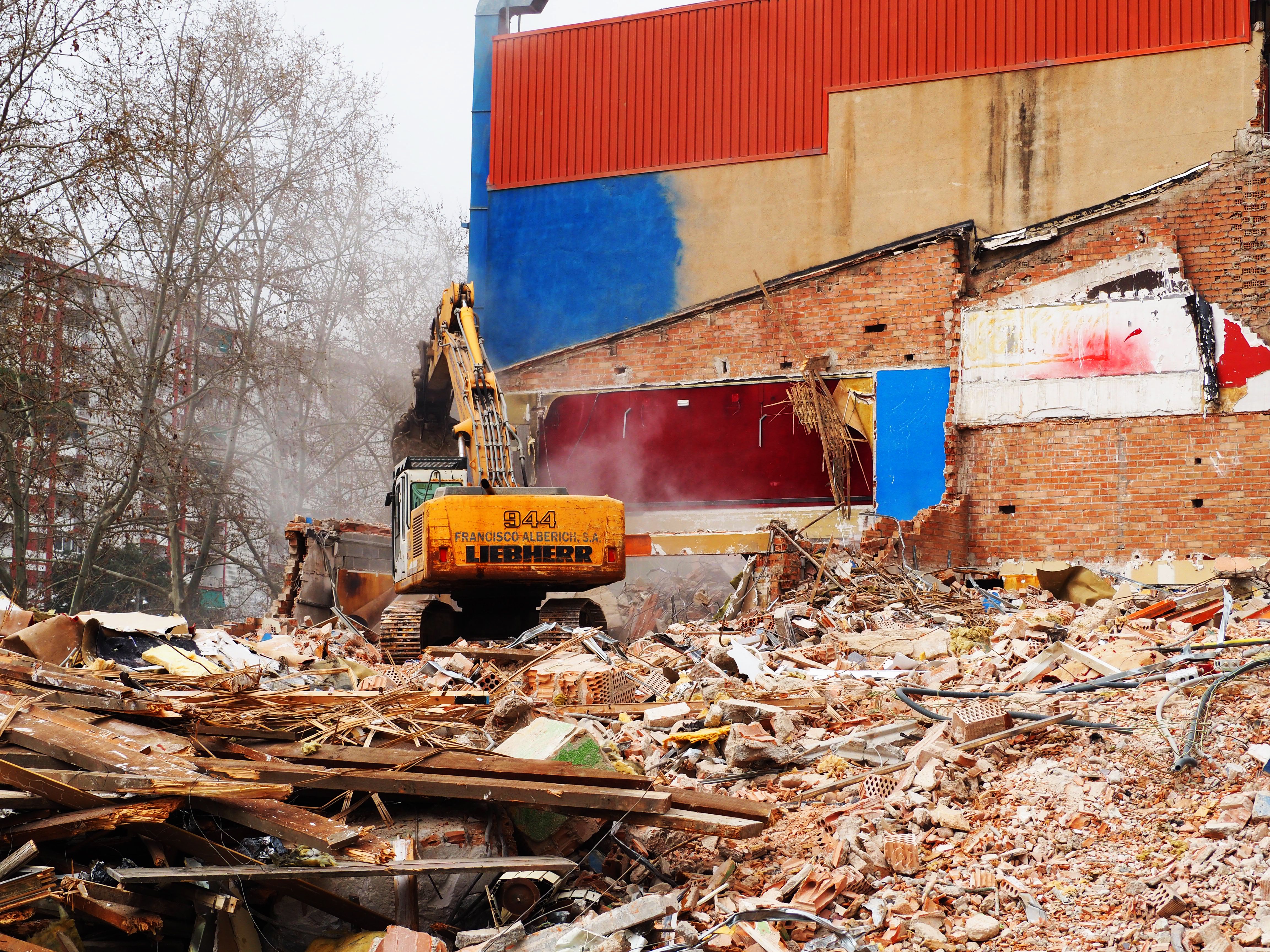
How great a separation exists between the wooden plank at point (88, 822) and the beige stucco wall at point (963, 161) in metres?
15.1

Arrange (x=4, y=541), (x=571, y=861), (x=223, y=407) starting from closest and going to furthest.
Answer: (x=571, y=861), (x=4, y=541), (x=223, y=407)

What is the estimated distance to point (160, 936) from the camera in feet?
14.1

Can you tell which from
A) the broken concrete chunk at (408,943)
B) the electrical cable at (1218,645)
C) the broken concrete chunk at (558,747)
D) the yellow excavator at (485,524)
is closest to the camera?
the broken concrete chunk at (408,943)

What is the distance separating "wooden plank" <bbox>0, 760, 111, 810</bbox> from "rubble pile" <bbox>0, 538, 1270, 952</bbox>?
1 centimetres

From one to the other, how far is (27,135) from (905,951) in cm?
1749

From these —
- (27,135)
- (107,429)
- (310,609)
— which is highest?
(27,135)

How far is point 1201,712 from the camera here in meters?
5.60

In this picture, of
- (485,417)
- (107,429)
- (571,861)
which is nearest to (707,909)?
(571,861)

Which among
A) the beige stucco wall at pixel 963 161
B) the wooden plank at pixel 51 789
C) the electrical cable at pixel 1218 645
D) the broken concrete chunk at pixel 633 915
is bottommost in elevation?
the broken concrete chunk at pixel 633 915

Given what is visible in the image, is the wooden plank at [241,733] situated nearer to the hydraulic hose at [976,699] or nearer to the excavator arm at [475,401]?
the hydraulic hose at [976,699]

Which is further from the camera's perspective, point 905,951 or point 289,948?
point 289,948

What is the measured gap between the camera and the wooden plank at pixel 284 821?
434 centimetres

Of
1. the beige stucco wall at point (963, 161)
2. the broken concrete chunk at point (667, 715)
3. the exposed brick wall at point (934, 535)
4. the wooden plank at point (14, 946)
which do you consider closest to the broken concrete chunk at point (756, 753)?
the broken concrete chunk at point (667, 715)

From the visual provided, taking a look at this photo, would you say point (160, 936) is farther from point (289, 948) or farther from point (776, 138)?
point (776, 138)
